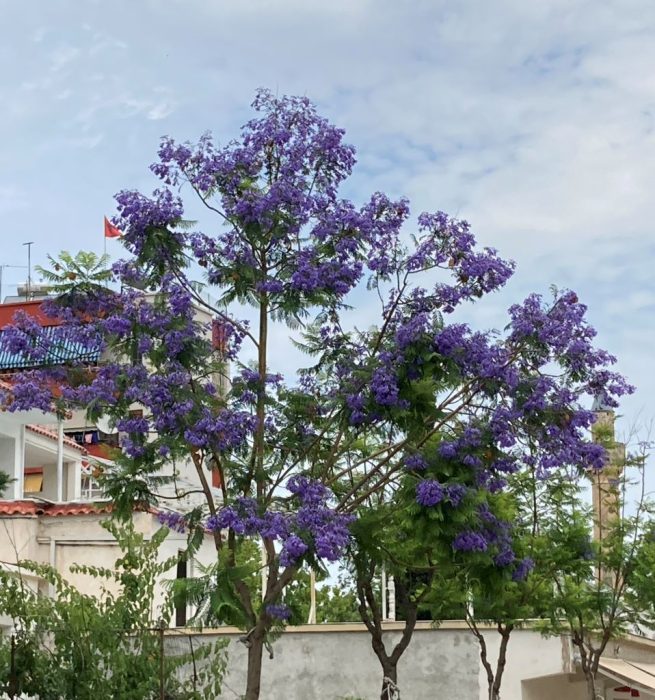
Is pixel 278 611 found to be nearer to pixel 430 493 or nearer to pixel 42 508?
pixel 430 493

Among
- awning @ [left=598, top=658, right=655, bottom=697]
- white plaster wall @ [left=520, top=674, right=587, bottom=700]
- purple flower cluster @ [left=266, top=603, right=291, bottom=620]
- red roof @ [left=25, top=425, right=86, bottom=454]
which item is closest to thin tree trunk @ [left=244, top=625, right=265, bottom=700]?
purple flower cluster @ [left=266, top=603, right=291, bottom=620]

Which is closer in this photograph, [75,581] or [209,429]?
[209,429]

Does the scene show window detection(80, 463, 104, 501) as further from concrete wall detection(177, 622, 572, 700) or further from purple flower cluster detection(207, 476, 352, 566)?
purple flower cluster detection(207, 476, 352, 566)

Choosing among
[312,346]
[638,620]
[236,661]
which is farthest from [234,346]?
[638,620]

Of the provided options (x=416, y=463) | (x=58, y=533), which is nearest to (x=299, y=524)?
(x=416, y=463)

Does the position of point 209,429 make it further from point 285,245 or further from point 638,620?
point 638,620

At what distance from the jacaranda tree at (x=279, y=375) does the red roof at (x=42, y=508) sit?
26.7 feet

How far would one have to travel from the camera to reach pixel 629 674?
29.3 m

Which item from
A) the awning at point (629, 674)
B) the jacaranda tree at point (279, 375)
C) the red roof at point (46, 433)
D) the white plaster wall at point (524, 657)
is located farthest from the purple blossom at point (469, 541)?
the red roof at point (46, 433)

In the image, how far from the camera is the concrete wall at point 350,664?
23938 millimetres

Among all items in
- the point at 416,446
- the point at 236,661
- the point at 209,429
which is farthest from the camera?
the point at 236,661

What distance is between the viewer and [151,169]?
17938mm

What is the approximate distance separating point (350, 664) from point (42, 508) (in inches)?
252

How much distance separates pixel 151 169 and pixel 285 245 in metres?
1.98
